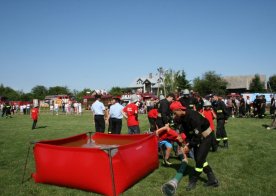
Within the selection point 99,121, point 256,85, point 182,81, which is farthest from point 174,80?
point 99,121

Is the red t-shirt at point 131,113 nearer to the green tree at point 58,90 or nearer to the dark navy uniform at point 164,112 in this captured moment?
the dark navy uniform at point 164,112

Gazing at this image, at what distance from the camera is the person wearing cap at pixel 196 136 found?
6.26m

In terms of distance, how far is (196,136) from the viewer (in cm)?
627

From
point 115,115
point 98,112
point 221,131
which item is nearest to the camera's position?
point 221,131

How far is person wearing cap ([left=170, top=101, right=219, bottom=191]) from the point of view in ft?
20.5

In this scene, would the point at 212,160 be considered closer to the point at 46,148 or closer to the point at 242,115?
the point at 46,148

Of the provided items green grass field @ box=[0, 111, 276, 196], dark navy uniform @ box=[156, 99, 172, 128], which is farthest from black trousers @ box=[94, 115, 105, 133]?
dark navy uniform @ box=[156, 99, 172, 128]

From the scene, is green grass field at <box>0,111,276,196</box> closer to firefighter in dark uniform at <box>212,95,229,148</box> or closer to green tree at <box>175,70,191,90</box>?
firefighter in dark uniform at <box>212,95,229,148</box>

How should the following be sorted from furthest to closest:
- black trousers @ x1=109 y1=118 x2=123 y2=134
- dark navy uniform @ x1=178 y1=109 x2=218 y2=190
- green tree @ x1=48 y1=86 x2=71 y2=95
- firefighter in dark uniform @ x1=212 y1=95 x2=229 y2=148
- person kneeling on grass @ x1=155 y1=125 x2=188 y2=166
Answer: green tree @ x1=48 y1=86 x2=71 y2=95, black trousers @ x1=109 y1=118 x2=123 y2=134, firefighter in dark uniform @ x1=212 y1=95 x2=229 y2=148, person kneeling on grass @ x1=155 y1=125 x2=188 y2=166, dark navy uniform @ x1=178 y1=109 x2=218 y2=190

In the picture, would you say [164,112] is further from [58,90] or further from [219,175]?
[58,90]

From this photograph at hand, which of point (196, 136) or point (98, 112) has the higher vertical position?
point (98, 112)

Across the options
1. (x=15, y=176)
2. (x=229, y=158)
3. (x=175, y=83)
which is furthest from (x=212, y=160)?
(x=175, y=83)

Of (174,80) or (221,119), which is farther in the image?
(174,80)

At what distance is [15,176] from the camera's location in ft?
25.1
